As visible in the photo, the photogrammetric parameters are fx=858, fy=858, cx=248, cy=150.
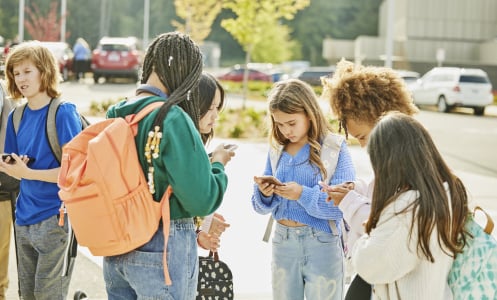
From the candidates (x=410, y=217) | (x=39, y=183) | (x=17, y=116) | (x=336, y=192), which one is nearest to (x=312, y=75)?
(x=17, y=116)

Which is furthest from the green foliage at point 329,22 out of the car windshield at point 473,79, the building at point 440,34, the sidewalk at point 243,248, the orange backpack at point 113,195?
→ the orange backpack at point 113,195

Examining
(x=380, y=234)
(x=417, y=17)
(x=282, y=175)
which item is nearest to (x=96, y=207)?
(x=380, y=234)

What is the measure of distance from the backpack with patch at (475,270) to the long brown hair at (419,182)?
65 millimetres

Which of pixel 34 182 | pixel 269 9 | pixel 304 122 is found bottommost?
pixel 34 182

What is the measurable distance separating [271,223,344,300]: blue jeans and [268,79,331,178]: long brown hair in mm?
331

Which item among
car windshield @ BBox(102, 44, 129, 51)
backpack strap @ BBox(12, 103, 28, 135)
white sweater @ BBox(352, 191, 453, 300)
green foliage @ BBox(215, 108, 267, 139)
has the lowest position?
green foliage @ BBox(215, 108, 267, 139)

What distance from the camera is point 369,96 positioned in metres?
4.05

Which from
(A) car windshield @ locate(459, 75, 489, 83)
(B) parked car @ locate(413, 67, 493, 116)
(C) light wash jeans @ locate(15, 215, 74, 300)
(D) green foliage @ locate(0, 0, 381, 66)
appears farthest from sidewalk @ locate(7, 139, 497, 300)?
(D) green foliage @ locate(0, 0, 381, 66)

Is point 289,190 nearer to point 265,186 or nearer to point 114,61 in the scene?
point 265,186

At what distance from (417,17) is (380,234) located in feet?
171

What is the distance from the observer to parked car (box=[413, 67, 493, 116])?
1167 inches

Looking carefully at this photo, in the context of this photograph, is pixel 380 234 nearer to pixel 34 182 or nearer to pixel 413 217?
pixel 413 217

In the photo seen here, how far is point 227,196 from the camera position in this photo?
34.6 ft

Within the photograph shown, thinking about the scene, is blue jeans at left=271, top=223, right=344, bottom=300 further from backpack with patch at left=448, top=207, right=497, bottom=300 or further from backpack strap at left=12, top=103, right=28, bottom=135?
backpack strap at left=12, top=103, right=28, bottom=135
